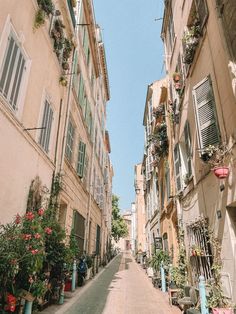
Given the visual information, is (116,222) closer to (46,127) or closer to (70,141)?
(70,141)

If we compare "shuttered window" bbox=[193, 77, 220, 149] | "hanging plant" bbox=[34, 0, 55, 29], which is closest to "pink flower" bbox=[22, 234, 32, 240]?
"shuttered window" bbox=[193, 77, 220, 149]

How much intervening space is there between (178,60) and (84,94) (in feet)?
19.5

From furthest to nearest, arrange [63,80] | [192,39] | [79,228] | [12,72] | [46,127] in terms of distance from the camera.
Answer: [79,228] < [63,80] < [46,127] < [192,39] < [12,72]

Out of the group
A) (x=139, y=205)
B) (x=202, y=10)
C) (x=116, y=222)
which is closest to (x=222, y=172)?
(x=202, y=10)

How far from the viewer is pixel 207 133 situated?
6.13 metres

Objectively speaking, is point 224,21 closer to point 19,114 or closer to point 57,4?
point 19,114

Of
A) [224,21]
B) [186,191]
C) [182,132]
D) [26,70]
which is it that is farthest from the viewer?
[182,132]

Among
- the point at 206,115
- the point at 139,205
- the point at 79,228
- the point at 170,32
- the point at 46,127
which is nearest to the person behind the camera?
the point at 206,115

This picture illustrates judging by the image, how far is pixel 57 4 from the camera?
921 centimetres

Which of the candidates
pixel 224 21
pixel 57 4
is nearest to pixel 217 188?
pixel 224 21

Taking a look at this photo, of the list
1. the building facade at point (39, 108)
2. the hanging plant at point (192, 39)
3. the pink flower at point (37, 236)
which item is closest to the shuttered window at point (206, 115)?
the hanging plant at point (192, 39)

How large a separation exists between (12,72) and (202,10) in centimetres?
538

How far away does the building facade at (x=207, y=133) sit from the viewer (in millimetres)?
5043

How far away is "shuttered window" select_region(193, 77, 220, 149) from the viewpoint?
5.93 m
